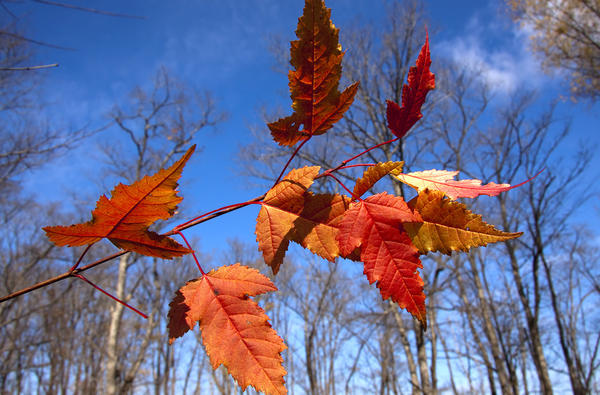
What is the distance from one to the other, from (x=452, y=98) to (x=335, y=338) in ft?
34.8

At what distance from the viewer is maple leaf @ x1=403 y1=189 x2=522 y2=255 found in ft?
1.10

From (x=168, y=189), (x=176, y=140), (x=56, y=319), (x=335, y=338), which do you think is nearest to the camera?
(x=168, y=189)

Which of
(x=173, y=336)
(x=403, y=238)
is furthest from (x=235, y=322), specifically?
(x=403, y=238)

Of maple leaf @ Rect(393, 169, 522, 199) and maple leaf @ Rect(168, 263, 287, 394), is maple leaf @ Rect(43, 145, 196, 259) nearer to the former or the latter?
maple leaf @ Rect(168, 263, 287, 394)

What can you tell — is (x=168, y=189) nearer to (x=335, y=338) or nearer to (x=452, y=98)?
(x=452, y=98)

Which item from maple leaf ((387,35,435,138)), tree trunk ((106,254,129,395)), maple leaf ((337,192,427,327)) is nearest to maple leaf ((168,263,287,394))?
maple leaf ((337,192,427,327))

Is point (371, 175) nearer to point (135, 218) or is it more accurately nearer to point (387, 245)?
point (387, 245)

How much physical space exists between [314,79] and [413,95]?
0.37 feet

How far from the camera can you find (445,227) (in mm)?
345

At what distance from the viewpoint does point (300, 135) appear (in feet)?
1.27

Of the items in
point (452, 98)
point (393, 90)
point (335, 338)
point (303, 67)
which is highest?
point (452, 98)

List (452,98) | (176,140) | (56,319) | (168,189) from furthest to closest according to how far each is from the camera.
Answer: (56,319) → (176,140) → (452,98) → (168,189)

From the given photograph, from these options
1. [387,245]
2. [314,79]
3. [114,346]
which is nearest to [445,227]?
[387,245]

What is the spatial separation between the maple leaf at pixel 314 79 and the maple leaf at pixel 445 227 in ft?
0.43
